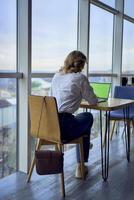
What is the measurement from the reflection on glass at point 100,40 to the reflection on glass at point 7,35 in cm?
177

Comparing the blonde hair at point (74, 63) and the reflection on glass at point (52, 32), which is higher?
the reflection on glass at point (52, 32)

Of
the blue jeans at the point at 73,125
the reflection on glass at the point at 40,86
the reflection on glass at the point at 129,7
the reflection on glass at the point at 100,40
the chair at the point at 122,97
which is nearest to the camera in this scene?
the blue jeans at the point at 73,125

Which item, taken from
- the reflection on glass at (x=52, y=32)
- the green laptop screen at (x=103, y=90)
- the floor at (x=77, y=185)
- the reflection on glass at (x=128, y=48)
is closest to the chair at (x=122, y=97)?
the green laptop screen at (x=103, y=90)

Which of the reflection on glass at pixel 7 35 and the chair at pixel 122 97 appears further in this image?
the chair at pixel 122 97

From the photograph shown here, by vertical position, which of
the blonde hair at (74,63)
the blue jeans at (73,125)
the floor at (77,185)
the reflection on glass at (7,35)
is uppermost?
the reflection on glass at (7,35)

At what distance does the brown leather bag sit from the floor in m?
0.23

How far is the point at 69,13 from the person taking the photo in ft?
12.3

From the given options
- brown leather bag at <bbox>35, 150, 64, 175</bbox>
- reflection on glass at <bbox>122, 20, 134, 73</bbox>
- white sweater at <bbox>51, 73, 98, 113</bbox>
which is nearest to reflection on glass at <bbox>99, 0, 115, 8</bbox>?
reflection on glass at <bbox>122, 20, 134, 73</bbox>

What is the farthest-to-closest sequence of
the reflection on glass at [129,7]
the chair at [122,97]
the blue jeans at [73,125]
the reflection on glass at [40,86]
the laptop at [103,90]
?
the reflection on glass at [129,7], the chair at [122,97], the laptop at [103,90], the reflection on glass at [40,86], the blue jeans at [73,125]

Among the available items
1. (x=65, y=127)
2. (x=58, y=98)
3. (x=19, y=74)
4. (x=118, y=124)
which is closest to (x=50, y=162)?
(x=65, y=127)

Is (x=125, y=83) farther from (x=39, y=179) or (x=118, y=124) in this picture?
(x=39, y=179)

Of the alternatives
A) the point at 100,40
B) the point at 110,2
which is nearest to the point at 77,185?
the point at 100,40

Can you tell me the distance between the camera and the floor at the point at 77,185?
2377mm

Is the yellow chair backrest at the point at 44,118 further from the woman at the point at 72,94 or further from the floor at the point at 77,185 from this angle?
the floor at the point at 77,185
